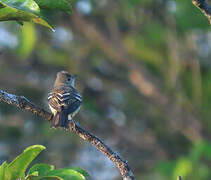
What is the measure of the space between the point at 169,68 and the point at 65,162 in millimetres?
2716

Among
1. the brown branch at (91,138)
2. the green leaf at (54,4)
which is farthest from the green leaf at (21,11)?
the brown branch at (91,138)

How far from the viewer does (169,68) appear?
11172 mm

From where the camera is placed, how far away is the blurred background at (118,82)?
10.6 meters

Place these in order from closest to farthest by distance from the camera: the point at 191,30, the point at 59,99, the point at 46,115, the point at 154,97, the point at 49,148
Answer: the point at 46,115
the point at 59,99
the point at 191,30
the point at 154,97
the point at 49,148

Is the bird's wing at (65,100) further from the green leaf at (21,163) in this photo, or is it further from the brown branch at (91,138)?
the green leaf at (21,163)

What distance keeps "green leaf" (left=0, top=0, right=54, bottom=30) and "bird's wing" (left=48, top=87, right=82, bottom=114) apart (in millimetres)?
2444

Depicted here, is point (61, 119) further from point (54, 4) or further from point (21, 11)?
point (21, 11)

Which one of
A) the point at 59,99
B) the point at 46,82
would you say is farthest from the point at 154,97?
the point at 59,99

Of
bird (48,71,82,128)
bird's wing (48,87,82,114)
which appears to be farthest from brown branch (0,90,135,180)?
bird's wing (48,87,82,114)

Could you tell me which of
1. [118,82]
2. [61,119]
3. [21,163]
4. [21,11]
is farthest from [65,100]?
[118,82]

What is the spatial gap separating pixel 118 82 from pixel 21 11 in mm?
8277

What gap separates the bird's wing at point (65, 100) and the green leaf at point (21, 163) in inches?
88.9

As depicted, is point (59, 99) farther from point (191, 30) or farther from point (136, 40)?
point (136, 40)

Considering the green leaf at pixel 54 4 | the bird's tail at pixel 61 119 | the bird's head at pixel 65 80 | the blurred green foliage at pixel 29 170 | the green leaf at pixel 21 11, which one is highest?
the bird's head at pixel 65 80
